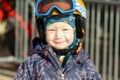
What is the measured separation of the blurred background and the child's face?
2759 mm

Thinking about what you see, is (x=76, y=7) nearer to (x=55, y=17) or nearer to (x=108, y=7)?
(x=55, y=17)

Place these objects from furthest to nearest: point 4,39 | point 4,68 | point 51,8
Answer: point 4,39, point 4,68, point 51,8

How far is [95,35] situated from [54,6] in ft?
11.3

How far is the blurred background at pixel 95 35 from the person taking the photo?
21.6 feet

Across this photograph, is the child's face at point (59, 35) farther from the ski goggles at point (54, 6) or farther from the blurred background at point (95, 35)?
the blurred background at point (95, 35)

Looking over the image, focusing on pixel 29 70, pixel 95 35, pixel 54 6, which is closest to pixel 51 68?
pixel 29 70

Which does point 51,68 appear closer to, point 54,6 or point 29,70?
point 29,70

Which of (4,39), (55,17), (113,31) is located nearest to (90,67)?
(55,17)

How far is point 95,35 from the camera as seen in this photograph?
7.02 metres

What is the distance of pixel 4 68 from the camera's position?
314 inches

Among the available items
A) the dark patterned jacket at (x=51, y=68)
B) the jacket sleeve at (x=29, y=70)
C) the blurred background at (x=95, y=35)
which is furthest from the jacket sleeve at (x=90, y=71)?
the blurred background at (x=95, y=35)

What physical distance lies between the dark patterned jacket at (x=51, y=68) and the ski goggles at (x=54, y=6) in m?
0.26

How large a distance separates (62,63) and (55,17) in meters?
0.34

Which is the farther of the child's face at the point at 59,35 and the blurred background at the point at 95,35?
the blurred background at the point at 95,35
